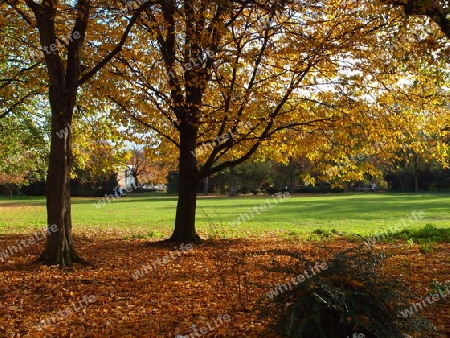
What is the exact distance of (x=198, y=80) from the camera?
9.83 meters

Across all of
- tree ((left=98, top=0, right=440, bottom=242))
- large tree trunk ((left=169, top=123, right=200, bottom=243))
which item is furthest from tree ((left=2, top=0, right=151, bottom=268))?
large tree trunk ((left=169, top=123, right=200, bottom=243))

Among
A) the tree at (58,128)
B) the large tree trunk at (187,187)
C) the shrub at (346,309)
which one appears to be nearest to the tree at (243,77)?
the large tree trunk at (187,187)

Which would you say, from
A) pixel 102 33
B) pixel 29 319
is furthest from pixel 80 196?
pixel 29 319

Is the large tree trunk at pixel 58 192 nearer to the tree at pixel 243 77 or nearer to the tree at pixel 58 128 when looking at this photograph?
the tree at pixel 58 128

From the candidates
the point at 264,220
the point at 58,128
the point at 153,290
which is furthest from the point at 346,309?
the point at 264,220

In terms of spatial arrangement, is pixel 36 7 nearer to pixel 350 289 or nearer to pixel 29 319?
pixel 29 319

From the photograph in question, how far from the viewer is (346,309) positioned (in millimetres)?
3016

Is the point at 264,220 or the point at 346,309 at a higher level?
the point at 346,309

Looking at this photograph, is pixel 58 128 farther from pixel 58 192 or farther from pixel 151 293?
pixel 151 293

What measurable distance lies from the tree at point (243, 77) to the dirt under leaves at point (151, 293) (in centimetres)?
320

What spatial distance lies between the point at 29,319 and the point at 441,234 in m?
10.3

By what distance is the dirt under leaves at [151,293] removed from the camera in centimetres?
421

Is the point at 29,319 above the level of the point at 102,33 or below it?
below

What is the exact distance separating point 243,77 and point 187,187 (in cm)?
328
